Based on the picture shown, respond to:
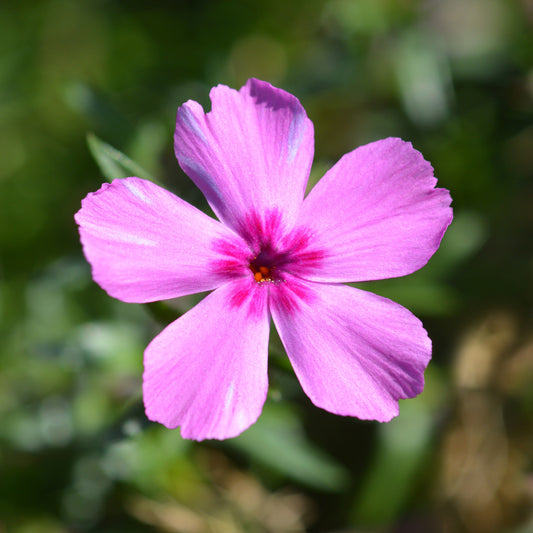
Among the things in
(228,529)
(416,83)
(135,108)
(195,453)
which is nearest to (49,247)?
(135,108)

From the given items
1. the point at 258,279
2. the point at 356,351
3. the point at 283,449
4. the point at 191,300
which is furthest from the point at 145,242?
the point at 283,449

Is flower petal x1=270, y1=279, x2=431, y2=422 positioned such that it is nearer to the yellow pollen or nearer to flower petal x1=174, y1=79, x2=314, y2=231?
the yellow pollen

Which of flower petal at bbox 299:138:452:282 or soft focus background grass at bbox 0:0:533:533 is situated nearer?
flower petal at bbox 299:138:452:282

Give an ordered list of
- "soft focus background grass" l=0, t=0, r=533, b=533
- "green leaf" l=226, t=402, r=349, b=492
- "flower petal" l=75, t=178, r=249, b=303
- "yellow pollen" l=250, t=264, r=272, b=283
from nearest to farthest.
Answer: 1. "flower petal" l=75, t=178, r=249, b=303
2. "yellow pollen" l=250, t=264, r=272, b=283
3. "green leaf" l=226, t=402, r=349, b=492
4. "soft focus background grass" l=0, t=0, r=533, b=533

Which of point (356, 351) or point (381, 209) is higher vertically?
point (381, 209)

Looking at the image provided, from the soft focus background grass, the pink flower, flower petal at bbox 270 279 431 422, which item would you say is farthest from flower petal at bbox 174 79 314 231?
the soft focus background grass

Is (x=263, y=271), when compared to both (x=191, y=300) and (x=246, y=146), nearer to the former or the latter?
(x=246, y=146)

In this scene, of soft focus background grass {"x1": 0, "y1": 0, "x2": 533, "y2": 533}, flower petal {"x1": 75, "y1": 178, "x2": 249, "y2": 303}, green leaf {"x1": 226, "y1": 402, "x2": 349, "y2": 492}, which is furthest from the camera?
soft focus background grass {"x1": 0, "y1": 0, "x2": 533, "y2": 533}

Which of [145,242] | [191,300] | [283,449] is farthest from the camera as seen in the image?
[283,449]
